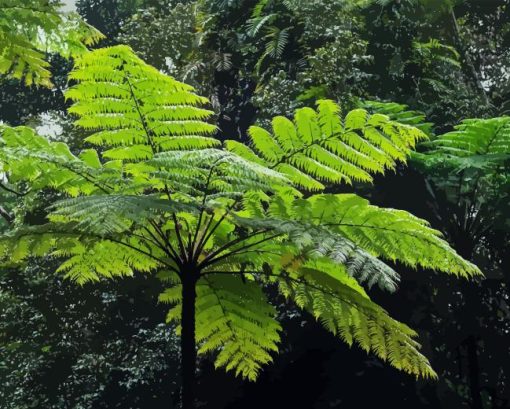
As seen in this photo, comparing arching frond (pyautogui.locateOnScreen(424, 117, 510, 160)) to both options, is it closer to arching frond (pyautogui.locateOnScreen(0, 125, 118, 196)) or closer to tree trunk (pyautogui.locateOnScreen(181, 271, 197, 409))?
arching frond (pyautogui.locateOnScreen(0, 125, 118, 196))

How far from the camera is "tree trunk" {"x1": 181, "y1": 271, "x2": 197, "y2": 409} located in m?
3.36

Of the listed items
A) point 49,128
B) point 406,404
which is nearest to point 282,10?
point 406,404

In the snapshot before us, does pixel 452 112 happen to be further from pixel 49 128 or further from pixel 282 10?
pixel 49 128

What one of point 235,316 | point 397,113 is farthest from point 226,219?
point 397,113

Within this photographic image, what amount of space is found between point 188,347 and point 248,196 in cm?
100

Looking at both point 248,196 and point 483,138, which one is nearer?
point 248,196

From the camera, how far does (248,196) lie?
4.01 metres

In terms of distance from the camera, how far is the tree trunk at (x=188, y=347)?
3.36 meters

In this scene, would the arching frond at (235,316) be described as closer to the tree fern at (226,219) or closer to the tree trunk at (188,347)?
the tree fern at (226,219)

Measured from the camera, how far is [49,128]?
23.7m

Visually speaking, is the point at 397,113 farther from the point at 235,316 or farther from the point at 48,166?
the point at 48,166

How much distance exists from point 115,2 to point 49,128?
6.54 m

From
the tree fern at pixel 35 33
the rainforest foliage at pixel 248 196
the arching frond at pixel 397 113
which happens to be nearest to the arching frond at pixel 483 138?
the rainforest foliage at pixel 248 196

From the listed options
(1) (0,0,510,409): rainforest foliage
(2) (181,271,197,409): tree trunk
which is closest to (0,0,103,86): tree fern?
(1) (0,0,510,409): rainforest foliage
